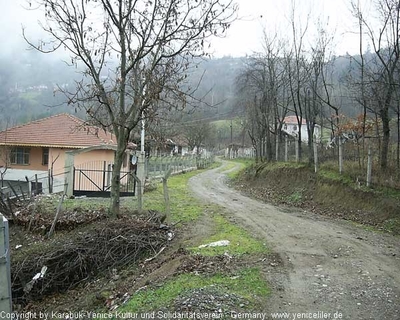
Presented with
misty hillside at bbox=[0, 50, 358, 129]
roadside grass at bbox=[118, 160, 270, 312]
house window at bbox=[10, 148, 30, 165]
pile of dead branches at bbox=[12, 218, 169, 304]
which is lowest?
pile of dead branches at bbox=[12, 218, 169, 304]

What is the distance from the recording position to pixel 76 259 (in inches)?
347

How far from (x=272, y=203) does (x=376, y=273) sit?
10032mm

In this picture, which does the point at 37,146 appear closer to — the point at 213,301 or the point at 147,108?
the point at 147,108

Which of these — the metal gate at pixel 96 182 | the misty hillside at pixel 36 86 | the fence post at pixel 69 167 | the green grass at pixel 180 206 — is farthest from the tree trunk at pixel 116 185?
the misty hillside at pixel 36 86

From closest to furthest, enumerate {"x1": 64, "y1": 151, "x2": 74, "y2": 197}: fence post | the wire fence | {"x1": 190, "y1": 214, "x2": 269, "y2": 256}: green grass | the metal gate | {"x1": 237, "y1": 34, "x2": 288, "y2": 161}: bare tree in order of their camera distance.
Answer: {"x1": 190, "y1": 214, "x2": 269, "y2": 256}: green grass, the wire fence, {"x1": 64, "y1": 151, "x2": 74, "y2": 197}: fence post, the metal gate, {"x1": 237, "y1": 34, "x2": 288, "y2": 161}: bare tree

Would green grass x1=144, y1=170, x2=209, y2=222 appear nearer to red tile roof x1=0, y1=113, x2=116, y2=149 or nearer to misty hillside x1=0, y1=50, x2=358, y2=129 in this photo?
red tile roof x1=0, y1=113, x2=116, y2=149

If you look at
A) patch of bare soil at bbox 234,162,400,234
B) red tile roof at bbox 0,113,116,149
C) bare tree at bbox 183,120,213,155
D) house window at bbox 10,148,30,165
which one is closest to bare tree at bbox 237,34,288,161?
patch of bare soil at bbox 234,162,400,234

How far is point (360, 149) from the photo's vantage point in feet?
54.4

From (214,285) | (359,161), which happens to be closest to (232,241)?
(214,285)

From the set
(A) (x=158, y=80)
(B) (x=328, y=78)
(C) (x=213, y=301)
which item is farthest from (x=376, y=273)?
(B) (x=328, y=78)

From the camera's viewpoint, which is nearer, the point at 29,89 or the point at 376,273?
the point at 376,273

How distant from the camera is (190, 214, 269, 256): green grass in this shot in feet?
27.4

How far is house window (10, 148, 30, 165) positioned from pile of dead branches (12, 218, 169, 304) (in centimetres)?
2126

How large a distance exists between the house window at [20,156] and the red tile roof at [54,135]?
0.88m
